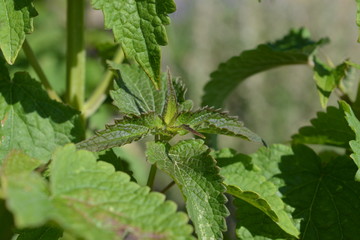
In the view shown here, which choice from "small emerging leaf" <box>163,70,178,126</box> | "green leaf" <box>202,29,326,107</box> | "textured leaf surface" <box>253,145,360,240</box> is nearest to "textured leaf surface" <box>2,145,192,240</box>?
"small emerging leaf" <box>163,70,178,126</box>

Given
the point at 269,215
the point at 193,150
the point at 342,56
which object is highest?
the point at 342,56

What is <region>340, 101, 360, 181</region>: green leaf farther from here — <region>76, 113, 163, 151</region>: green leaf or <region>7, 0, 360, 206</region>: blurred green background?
<region>7, 0, 360, 206</region>: blurred green background

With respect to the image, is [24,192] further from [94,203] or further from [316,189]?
[316,189]

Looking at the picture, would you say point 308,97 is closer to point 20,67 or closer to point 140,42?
point 20,67

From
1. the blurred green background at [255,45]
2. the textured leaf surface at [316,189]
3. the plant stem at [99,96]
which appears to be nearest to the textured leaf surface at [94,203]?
the textured leaf surface at [316,189]

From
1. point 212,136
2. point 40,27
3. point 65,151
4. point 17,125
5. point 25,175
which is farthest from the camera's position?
point 40,27

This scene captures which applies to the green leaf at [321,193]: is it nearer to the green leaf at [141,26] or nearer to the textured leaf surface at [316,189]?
the textured leaf surface at [316,189]

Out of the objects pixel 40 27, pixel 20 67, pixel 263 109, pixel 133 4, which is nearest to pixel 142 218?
pixel 133 4
